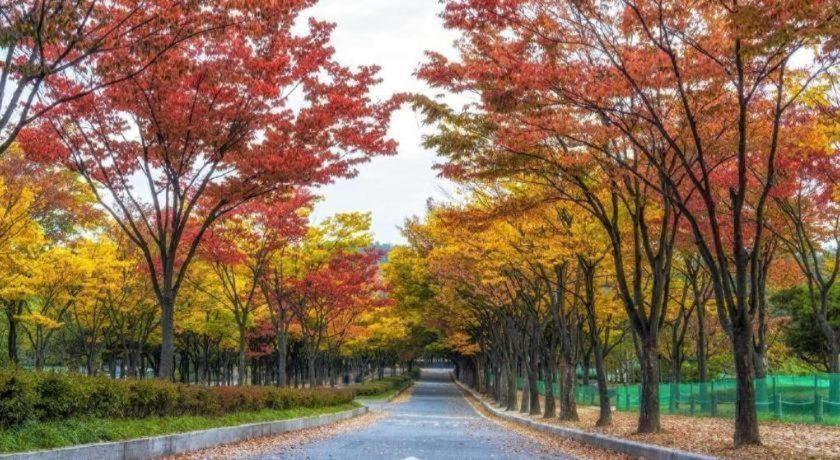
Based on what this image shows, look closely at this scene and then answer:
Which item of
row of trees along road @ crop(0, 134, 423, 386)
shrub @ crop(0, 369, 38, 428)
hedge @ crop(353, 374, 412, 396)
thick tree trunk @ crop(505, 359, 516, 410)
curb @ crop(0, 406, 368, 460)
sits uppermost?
row of trees along road @ crop(0, 134, 423, 386)

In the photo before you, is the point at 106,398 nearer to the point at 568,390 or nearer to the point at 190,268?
the point at 568,390

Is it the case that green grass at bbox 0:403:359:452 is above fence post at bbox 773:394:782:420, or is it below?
above

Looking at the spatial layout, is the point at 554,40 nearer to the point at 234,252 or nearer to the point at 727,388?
the point at 234,252

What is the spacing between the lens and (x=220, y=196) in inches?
584

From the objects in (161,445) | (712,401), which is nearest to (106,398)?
(161,445)

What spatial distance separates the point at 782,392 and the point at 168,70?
19.1 meters

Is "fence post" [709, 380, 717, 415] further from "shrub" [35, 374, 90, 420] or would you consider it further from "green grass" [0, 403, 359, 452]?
"shrub" [35, 374, 90, 420]

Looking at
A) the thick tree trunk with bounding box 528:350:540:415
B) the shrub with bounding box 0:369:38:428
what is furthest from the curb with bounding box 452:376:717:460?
the thick tree trunk with bounding box 528:350:540:415

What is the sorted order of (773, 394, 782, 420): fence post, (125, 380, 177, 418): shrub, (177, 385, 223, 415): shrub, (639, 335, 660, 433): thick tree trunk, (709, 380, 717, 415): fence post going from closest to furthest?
(125, 380, 177, 418): shrub < (177, 385, 223, 415): shrub < (639, 335, 660, 433): thick tree trunk < (773, 394, 782, 420): fence post < (709, 380, 717, 415): fence post

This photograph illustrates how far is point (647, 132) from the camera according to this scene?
14.9 meters

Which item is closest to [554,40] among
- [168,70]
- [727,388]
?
[168,70]

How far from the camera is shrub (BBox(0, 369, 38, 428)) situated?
26.9ft

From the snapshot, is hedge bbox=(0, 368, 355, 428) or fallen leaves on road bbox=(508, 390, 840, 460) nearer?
hedge bbox=(0, 368, 355, 428)

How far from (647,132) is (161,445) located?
1025 centimetres
